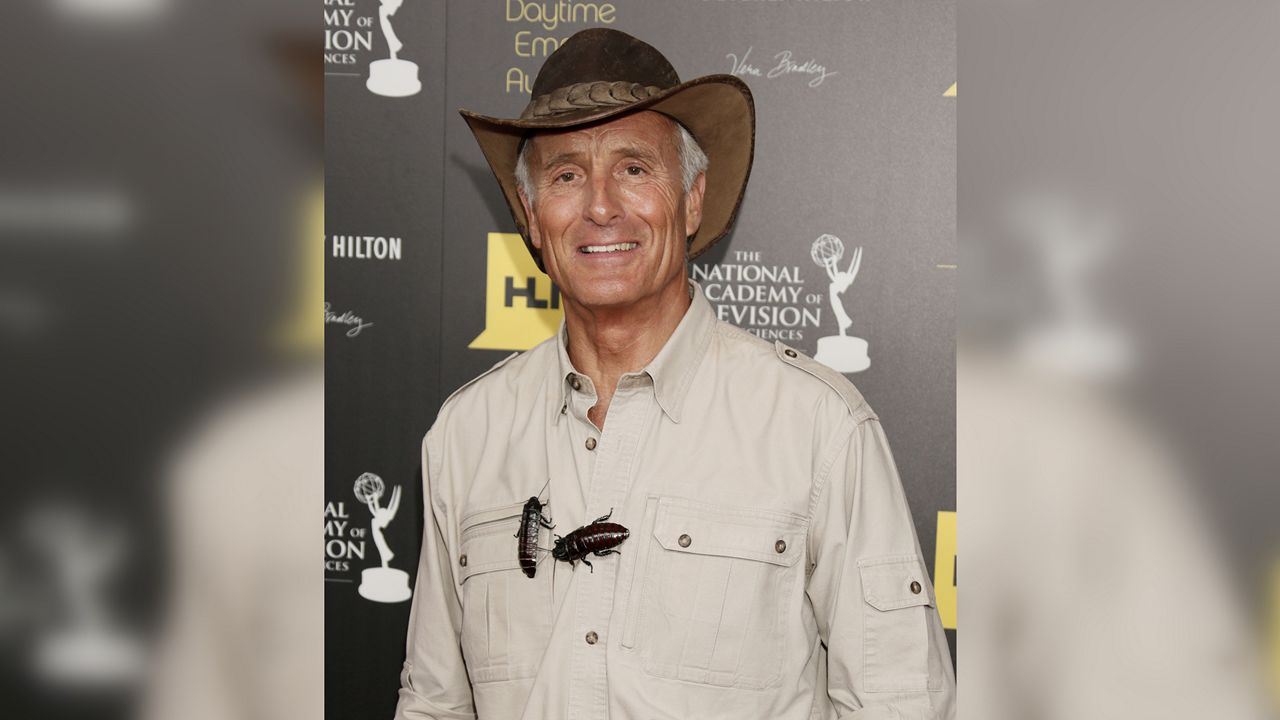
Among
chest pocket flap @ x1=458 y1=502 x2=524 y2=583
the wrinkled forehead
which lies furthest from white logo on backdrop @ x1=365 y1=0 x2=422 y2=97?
chest pocket flap @ x1=458 y1=502 x2=524 y2=583

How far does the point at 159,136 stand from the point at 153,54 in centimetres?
24

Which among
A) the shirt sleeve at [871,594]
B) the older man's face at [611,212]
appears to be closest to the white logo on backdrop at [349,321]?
the older man's face at [611,212]

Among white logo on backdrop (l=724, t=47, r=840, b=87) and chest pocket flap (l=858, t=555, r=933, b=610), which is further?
white logo on backdrop (l=724, t=47, r=840, b=87)

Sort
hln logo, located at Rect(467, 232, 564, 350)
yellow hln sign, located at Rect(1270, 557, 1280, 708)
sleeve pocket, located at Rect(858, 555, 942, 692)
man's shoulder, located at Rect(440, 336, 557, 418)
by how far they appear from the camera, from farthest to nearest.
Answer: hln logo, located at Rect(467, 232, 564, 350)
yellow hln sign, located at Rect(1270, 557, 1280, 708)
man's shoulder, located at Rect(440, 336, 557, 418)
sleeve pocket, located at Rect(858, 555, 942, 692)

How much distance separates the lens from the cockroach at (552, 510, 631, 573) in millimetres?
1879

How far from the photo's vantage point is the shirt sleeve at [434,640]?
2125 millimetres

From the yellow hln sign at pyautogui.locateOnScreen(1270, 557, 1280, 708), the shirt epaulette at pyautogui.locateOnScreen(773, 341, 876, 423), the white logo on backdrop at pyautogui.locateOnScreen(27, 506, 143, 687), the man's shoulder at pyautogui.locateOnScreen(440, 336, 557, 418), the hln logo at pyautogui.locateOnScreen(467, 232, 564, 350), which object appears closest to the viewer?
the shirt epaulette at pyautogui.locateOnScreen(773, 341, 876, 423)

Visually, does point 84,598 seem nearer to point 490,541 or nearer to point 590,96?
point 490,541

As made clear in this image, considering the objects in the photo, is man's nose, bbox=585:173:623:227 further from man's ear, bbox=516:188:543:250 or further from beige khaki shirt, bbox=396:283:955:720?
beige khaki shirt, bbox=396:283:955:720

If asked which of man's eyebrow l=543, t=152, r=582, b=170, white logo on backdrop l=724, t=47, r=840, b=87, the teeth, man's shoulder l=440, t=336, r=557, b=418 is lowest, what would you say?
man's shoulder l=440, t=336, r=557, b=418

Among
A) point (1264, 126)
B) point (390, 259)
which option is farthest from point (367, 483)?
point (1264, 126)

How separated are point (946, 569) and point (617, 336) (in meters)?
1.21

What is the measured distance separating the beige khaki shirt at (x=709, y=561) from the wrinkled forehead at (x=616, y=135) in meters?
0.31

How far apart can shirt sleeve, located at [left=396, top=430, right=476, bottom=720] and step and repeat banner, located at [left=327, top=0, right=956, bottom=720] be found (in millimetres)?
718
